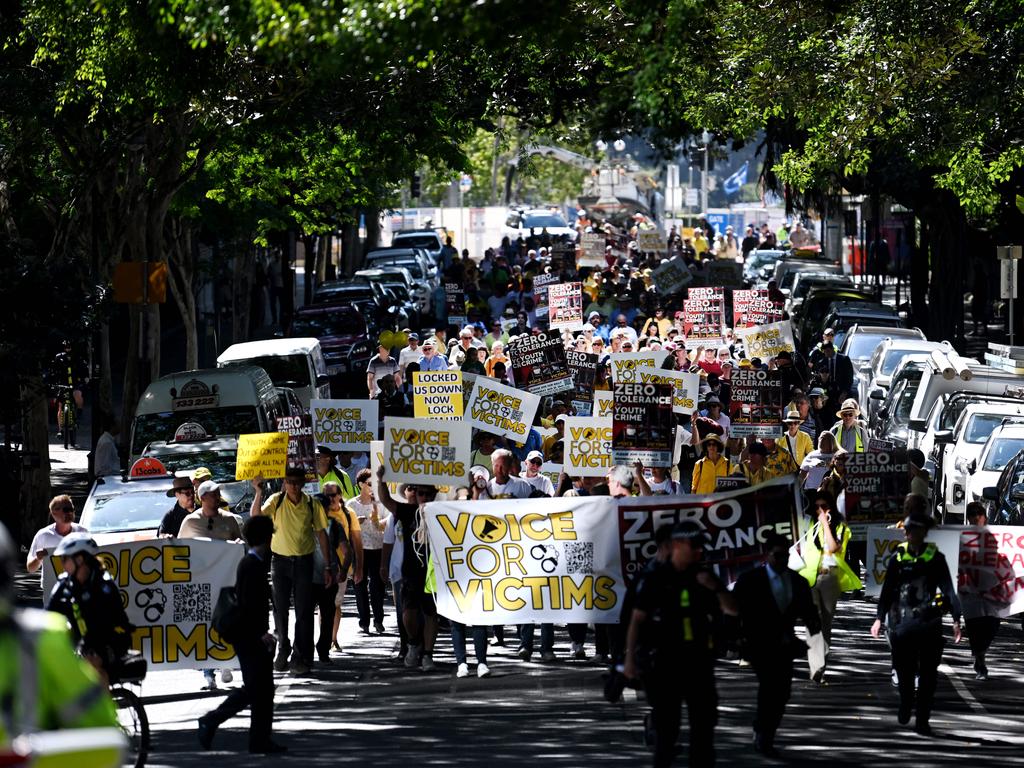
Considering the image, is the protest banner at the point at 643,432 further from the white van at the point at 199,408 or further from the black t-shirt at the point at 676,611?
the black t-shirt at the point at 676,611

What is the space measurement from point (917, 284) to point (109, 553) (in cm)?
3962

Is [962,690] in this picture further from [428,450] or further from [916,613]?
[428,450]

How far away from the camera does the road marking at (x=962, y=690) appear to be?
14227 mm

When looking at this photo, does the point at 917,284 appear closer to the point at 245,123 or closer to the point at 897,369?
the point at 897,369

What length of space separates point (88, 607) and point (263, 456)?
6159 mm

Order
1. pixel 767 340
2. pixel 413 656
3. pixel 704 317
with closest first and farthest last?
1. pixel 413 656
2. pixel 767 340
3. pixel 704 317

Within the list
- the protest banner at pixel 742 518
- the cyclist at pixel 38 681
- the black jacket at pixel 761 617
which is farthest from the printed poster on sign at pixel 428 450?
the cyclist at pixel 38 681

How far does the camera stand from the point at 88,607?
11742 mm

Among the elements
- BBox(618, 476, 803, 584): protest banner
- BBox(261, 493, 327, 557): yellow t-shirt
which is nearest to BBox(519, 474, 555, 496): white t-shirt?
BBox(261, 493, 327, 557): yellow t-shirt

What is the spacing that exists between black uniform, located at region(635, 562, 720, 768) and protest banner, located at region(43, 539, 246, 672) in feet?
14.4

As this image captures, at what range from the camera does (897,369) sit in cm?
2747

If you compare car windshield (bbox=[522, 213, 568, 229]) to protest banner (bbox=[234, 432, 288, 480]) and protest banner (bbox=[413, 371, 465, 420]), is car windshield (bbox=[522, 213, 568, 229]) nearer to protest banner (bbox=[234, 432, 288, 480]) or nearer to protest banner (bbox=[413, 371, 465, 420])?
protest banner (bbox=[413, 371, 465, 420])

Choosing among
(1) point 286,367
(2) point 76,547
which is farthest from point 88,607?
(1) point 286,367

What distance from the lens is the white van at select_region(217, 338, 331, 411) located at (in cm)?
3044
